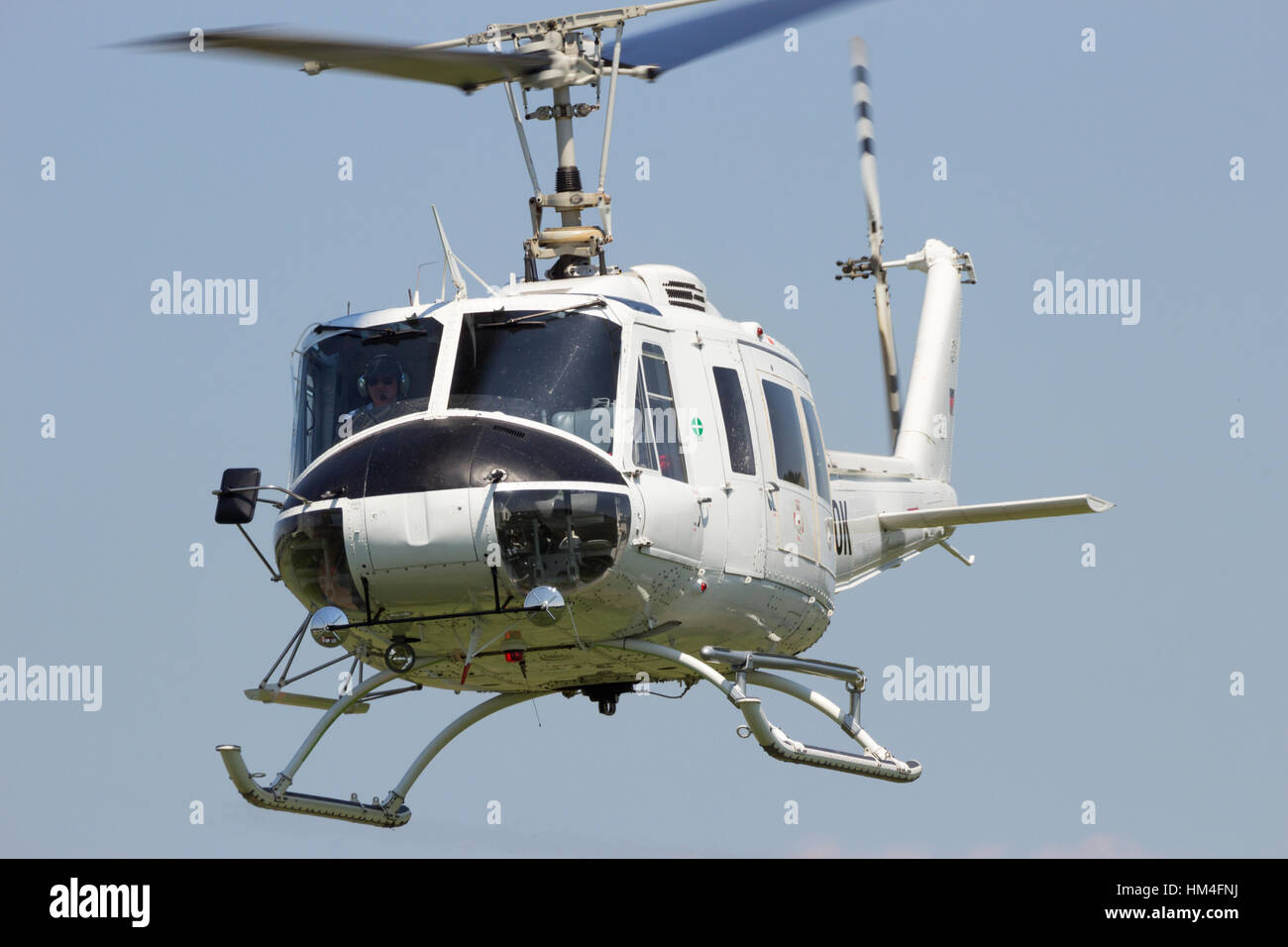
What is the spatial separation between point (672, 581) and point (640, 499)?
92cm

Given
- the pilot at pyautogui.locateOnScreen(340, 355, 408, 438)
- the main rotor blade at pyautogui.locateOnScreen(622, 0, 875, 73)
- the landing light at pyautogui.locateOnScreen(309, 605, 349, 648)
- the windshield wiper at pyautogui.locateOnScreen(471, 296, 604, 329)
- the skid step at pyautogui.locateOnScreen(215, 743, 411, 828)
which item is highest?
the main rotor blade at pyautogui.locateOnScreen(622, 0, 875, 73)

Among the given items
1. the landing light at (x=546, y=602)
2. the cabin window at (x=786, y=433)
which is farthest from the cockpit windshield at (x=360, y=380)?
the cabin window at (x=786, y=433)

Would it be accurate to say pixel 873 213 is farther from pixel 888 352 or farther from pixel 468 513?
pixel 468 513

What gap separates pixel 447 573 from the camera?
1781 cm

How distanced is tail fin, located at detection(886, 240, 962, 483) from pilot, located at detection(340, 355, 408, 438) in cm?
909

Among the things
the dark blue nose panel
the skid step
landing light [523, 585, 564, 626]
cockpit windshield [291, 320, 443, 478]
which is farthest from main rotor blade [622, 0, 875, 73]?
the skid step

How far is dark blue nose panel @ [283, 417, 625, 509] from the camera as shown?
698 inches

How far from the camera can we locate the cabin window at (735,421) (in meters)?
19.6

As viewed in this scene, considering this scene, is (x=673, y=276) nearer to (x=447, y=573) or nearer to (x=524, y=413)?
(x=524, y=413)

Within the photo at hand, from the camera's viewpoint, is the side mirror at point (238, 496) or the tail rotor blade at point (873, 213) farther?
the tail rotor blade at point (873, 213)

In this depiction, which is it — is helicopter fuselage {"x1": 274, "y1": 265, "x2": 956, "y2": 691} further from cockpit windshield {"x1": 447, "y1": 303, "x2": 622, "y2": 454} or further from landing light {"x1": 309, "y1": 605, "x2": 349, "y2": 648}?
landing light {"x1": 309, "y1": 605, "x2": 349, "y2": 648}

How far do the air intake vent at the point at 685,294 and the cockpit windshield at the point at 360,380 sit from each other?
2449 millimetres

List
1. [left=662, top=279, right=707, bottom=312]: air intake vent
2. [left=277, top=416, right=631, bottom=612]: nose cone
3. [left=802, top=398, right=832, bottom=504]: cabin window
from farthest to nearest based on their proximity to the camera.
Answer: [left=802, top=398, right=832, bottom=504]: cabin window → [left=662, top=279, right=707, bottom=312]: air intake vent → [left=277, top=416, right=631, bottom=612]: nose cone

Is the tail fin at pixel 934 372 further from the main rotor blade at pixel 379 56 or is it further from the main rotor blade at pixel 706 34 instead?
the main rotor blade at pixel 379 56
